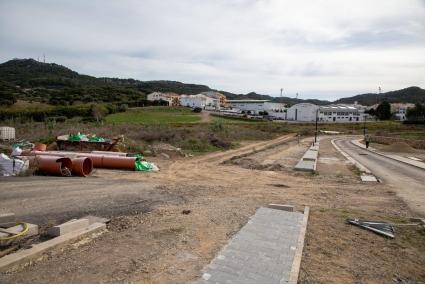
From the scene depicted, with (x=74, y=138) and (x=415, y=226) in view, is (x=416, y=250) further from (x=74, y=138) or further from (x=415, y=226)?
(x=74, y=138)

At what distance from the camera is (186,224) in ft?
25.7

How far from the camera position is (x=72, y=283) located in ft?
16.3

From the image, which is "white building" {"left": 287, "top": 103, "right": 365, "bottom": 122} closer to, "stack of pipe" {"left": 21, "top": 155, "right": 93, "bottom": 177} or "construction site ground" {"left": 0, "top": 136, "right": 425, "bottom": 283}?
"construction site ground" {"left": 0, "top": 136, "right": 425, "bottom": 283}

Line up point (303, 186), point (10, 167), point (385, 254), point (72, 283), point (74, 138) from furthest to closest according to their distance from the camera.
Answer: point (74, 138) < point (303, 186) < point (10, 167) < point (385, 254) < point (72, 283)

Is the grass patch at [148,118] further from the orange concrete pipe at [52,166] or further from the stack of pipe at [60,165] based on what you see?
the orange concrete pipe at [52,166]

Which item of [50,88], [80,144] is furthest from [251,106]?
[80,144]

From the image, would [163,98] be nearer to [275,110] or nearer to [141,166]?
[275,110]

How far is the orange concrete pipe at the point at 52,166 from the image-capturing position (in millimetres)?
13531

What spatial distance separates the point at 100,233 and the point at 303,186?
907cm

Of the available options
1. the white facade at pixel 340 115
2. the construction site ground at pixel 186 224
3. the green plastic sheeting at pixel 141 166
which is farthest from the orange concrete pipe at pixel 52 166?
the white facade at pixel 340 115

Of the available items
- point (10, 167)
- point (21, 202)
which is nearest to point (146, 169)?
point (10, 167)

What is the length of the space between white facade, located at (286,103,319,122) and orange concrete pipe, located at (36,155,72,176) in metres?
104

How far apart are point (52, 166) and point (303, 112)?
348ft

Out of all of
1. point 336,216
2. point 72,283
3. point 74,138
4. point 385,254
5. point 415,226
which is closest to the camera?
point 72,283
